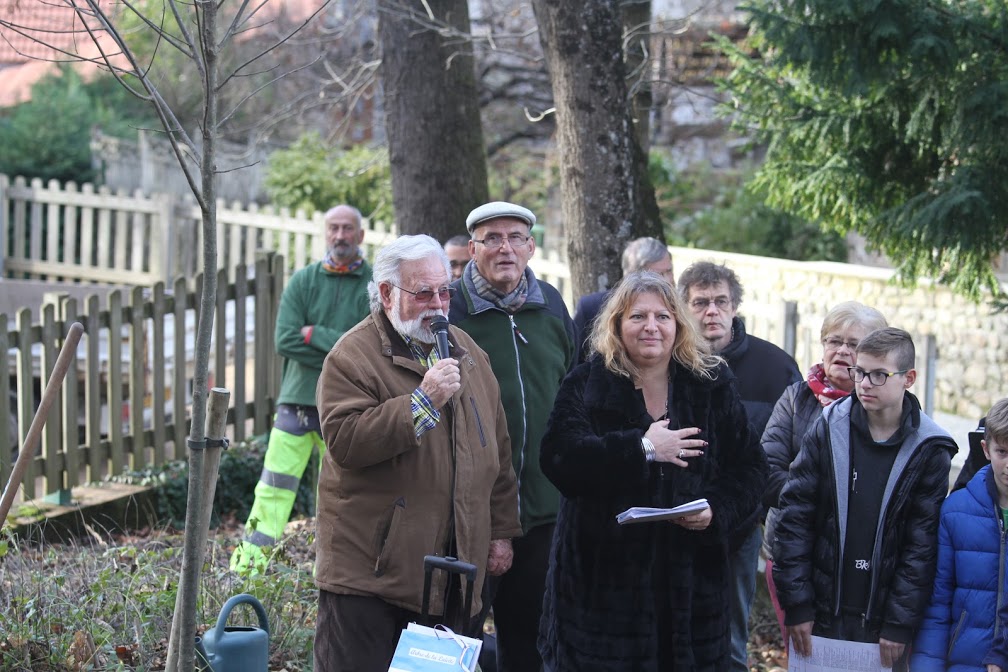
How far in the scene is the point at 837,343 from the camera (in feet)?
14.5

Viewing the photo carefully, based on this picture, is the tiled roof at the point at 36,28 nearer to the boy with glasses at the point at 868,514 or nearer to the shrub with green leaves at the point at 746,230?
the boy with glasses at the point at 868,514

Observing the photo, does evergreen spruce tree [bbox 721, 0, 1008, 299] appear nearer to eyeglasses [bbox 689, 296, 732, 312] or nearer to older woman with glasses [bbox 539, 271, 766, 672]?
eyeglasses [bbox 689, 296, 732, 312]

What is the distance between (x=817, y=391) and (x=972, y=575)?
1.01 meters

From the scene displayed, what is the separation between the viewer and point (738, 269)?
13.1 m

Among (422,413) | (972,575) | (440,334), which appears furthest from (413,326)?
(972,575)

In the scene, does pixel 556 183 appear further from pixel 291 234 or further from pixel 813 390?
pixel 813 390

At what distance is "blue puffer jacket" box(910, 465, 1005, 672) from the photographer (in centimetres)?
359

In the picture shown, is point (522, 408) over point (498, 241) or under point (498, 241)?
under

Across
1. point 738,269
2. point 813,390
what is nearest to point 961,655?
point 813,390

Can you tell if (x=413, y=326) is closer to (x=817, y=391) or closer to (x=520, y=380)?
(x=520, y=380)

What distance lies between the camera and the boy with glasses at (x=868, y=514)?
3725 millimetres

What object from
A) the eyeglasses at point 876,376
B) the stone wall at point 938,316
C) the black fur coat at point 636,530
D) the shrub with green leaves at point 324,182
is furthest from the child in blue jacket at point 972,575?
the shrub with green leaves at point 324,182

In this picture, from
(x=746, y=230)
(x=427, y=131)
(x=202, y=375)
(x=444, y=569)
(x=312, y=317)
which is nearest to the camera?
(x=444, y=569)

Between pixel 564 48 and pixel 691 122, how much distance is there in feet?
48.9
